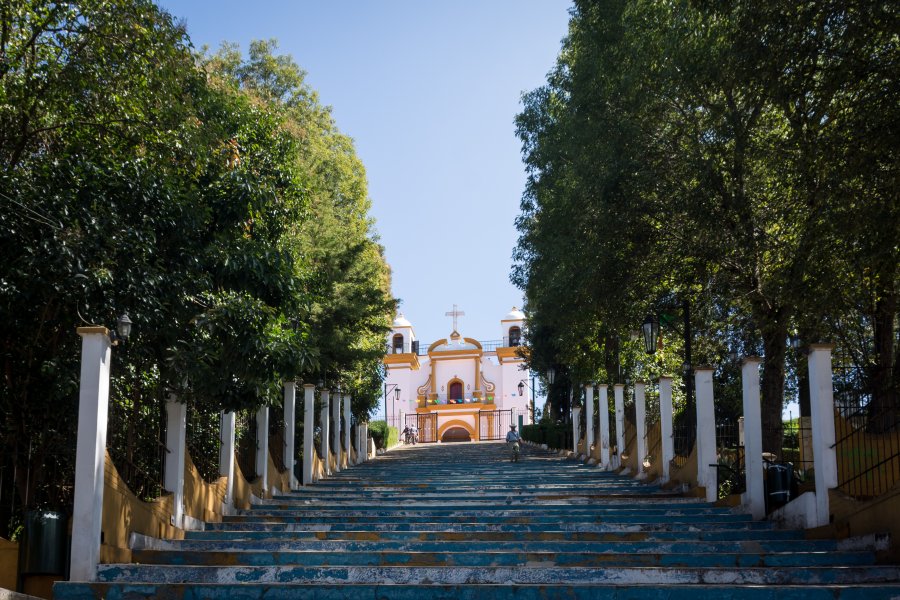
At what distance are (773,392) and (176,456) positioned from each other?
1005 cm

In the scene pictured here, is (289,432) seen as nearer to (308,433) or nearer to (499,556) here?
(308,433)

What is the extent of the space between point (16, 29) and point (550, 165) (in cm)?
1471

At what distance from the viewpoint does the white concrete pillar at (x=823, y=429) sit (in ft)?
29.8

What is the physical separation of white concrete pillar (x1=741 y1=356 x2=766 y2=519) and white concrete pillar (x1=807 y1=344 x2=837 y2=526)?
A: 4.45ft

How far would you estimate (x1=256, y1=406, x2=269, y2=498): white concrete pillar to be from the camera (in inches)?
548

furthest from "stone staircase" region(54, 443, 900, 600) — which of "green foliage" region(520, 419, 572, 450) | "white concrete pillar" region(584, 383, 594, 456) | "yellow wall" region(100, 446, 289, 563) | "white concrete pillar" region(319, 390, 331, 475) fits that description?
"green foliage" region(520, 419, 572, 450)

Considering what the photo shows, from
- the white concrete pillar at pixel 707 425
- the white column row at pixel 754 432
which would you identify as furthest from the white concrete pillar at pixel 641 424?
the white concrete pillar at pixel 707 425

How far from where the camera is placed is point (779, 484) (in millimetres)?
10477

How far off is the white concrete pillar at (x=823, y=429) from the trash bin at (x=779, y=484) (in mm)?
1213

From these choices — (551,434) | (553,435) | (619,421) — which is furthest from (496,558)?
(551,434)

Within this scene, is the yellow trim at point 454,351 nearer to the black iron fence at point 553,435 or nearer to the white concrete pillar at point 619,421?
the black iron fence at point 553,435

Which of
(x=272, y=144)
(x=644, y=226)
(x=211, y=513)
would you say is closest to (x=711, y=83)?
(x=644, y=226)

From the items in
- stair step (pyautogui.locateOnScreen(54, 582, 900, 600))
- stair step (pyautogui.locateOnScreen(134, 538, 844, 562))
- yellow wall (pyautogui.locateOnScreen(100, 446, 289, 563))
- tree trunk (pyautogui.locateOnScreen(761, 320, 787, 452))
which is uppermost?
tree trunk (pyautogui.locateOnScreen(761, 320, 787, 452))

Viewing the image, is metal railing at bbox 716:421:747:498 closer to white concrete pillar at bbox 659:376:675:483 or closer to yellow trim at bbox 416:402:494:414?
white concrete pillar at bbox 659:376:675:483
